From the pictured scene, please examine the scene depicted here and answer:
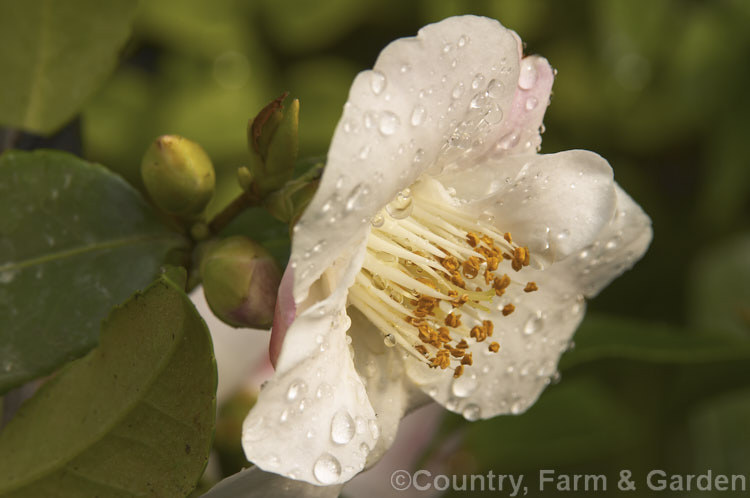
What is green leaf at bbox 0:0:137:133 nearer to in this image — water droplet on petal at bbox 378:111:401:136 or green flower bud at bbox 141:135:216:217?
green flower bud at bbox 141:135:216:217

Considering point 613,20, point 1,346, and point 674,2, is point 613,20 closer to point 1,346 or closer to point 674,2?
point 674,2

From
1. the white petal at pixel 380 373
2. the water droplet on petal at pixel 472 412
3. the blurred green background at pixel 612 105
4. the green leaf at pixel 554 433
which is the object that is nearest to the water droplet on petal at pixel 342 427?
the white petal at pixel 380 373

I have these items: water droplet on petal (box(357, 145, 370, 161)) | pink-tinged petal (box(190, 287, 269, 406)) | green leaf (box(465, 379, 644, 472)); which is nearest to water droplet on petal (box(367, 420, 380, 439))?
water droplet on petal (box(357, 145, 370, 161))

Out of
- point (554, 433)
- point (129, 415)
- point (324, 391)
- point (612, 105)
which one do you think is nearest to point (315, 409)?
point (324, 391)

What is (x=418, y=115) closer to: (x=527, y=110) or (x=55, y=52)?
(x=527, y=110)

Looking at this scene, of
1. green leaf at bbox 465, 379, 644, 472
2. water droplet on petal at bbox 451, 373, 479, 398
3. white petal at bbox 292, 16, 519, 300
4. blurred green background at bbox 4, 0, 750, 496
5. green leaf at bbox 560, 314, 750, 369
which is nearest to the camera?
white petal at bbox 292, 16, 519, 300

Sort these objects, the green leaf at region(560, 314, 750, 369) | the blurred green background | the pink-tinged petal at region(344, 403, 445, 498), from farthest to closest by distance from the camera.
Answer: the blurred green background
the pink-tinged petal at region(344, 403, 445, 498)
the green leaf at region(560, 314, 750, 369)

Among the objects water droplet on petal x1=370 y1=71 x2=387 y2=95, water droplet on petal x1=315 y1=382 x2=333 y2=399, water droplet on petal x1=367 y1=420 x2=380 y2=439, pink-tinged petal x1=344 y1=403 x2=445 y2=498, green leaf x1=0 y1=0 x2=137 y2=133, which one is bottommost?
pink-tinged petal x1=344 y1=403 x2=445 y2=498

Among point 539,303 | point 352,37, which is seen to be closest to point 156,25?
point 352,37
